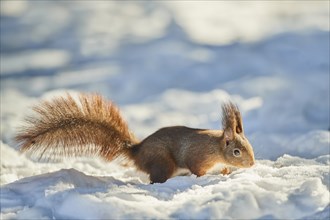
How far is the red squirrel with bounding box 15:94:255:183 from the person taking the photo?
12.9ft

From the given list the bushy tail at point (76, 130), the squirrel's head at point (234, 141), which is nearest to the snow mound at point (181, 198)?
the bushy tail at point (76, 130)

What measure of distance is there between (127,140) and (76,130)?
49 centimetres

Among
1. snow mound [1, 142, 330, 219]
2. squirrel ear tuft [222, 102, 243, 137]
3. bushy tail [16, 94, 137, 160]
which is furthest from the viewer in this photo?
squirrel ear tuft [222, 102, 243, 137]

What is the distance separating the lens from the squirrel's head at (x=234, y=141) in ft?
13.4

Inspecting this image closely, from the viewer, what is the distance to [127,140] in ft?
14.6

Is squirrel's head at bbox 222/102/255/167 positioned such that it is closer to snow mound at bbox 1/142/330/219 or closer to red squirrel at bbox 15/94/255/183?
red squirrel at bbox 15/94/255/183

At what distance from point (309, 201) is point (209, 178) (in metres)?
0.77

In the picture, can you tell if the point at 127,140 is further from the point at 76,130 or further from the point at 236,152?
the point at 236,152

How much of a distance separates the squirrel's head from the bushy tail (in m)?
0.66

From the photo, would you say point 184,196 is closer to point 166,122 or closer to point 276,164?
point 276,164

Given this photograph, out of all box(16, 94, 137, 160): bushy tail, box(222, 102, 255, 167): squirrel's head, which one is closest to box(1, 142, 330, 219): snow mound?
box(16, 94, 137, 160): bushy tail

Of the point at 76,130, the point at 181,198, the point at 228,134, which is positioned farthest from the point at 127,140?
the point at 181,198

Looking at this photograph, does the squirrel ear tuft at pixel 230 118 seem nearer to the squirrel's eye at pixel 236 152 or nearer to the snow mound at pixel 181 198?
the squirrel's eye at pixel 236 152

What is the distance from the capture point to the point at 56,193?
3170 millimetres
